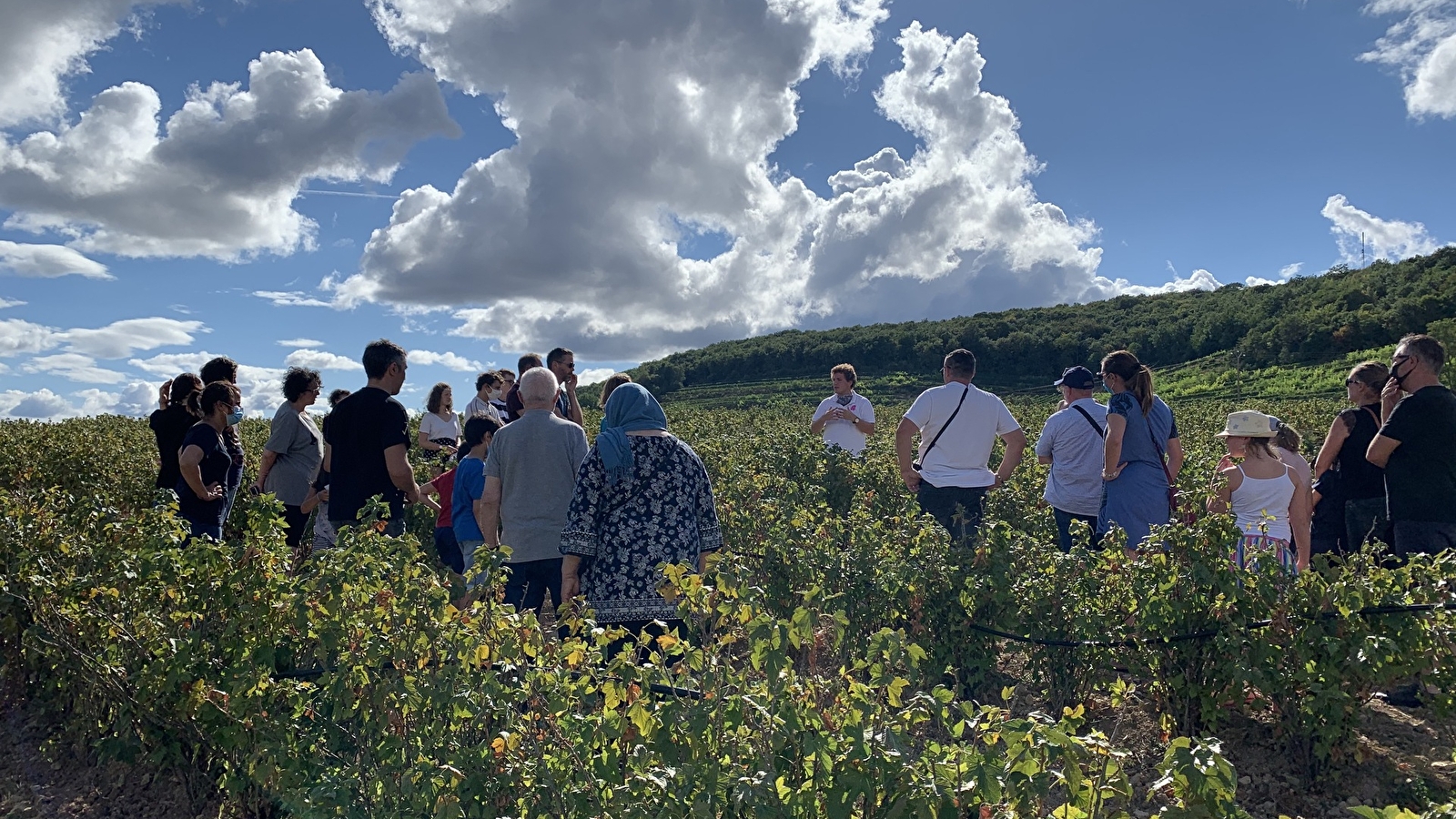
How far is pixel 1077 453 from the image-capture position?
17.7 ft

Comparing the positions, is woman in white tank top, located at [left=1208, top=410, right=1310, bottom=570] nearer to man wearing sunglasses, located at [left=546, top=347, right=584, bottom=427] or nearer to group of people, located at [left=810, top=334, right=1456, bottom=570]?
group of people, located at [left=810, top=334, right=1456, bottom=570]

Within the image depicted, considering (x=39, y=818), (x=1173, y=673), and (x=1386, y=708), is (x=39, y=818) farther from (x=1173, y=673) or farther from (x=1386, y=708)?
(x=1386, y=708)

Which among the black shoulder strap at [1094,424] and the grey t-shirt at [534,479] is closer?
the grey t-shirt at [534,479]

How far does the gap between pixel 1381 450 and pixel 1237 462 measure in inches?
25.6

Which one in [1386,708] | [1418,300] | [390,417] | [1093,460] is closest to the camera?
[1386,708]

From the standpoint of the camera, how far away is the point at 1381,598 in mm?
3314

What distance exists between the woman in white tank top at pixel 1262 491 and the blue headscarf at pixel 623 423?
305 cm

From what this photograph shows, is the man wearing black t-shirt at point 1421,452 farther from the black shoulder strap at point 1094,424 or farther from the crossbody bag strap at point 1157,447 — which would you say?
the black shoulder strap at point 1094,424

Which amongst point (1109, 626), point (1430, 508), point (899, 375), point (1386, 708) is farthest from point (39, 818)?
point (899, 375)

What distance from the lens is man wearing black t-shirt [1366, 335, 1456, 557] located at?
4320mm

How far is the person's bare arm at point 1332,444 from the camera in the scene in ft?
16.3

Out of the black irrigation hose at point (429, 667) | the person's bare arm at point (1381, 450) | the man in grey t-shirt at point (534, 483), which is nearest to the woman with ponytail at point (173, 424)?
the man in grey t-shirt at point (534, 483)

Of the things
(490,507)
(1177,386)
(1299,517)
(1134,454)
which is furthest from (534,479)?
(1177,386)

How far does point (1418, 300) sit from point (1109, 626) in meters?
65.7
